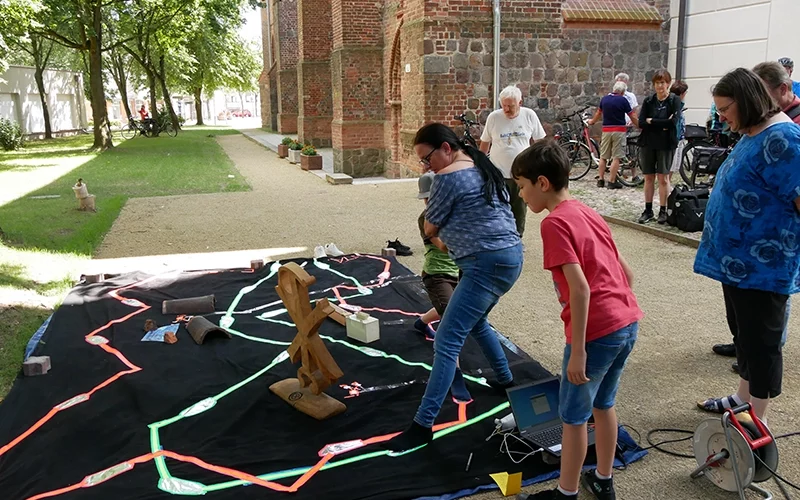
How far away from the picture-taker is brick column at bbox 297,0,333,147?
835 inches

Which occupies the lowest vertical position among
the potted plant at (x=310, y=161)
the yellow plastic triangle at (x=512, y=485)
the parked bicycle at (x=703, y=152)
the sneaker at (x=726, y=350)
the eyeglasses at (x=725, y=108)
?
the yellow plastic triangle at (x=512, y=485)

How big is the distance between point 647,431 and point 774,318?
3.04ft

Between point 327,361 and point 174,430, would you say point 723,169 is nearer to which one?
point 327,361

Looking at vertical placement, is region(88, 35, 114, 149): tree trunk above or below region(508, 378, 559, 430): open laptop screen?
above

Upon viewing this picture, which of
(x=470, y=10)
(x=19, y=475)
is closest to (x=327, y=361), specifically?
(x=19, y=475)

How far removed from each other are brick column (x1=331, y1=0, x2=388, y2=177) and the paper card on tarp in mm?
11008

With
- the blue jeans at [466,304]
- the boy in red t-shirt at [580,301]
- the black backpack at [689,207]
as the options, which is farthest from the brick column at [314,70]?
the boy in red t-shirt at [580,301]

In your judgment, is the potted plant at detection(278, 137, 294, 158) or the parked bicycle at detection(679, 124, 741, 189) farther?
the potted plant at detection(278, 137, 294, 158)

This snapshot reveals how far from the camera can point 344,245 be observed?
27.0 feet

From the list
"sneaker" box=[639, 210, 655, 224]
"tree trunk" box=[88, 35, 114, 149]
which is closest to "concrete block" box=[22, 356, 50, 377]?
"sneaker" box=[639, 210, 655, 224]

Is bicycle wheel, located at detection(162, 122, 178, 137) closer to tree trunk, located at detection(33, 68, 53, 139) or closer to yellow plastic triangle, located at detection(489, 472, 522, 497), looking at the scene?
tree trunk, located at detection(33, 68, 53, 139)

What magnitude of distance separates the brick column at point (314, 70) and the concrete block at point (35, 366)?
18.2 metres

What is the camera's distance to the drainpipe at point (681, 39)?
45.2 feet

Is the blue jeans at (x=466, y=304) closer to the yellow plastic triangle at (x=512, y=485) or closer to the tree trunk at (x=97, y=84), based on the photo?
the yellow plastic triangle at (x=512, y=485)
